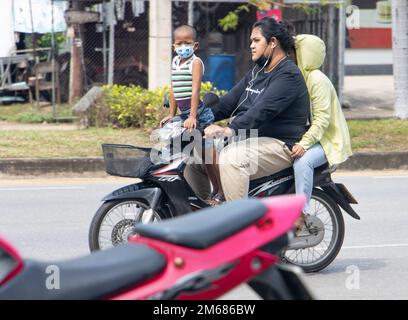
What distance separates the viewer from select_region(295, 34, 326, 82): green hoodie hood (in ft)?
22.1

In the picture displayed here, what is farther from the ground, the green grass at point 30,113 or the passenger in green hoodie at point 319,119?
the passenger in green hoodie at point 319,119

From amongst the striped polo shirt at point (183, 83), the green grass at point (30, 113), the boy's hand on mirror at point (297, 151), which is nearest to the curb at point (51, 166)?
the green grass at point (30, 113)

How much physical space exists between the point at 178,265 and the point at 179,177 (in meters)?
3.27

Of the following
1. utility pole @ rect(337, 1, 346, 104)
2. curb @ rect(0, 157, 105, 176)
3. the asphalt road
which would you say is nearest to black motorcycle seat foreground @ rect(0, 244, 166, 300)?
the asphalt road

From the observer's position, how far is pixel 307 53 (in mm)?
6734

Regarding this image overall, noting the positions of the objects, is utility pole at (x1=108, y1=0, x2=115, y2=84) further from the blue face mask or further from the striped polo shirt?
the blue face mask

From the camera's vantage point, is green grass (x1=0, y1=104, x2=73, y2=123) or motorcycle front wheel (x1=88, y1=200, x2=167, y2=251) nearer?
motorcycle front wheel (x1=88, y1=200, x2=167, y2=251)

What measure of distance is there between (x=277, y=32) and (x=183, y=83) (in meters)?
1.20

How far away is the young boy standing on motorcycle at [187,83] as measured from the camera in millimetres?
6941

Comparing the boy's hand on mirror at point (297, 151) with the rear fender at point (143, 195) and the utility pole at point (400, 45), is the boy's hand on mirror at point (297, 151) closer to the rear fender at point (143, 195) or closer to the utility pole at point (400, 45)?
the rear fender at point (143, 195)

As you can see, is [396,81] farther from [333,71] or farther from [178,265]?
[178,265]

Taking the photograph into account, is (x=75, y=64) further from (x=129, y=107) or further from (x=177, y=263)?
(x=177, y=263)

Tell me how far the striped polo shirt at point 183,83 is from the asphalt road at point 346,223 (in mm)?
1499

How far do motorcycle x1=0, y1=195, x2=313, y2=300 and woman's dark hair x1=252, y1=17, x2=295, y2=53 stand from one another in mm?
3354
